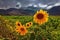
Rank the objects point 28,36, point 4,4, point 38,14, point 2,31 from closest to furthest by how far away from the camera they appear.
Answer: point 38,14, point 28,36, point 2,31, point 4,4

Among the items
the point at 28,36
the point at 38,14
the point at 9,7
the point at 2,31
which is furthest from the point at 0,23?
the point at 9,7

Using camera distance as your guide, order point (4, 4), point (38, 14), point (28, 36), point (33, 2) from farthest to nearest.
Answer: point (33, 2), point (4, 4), point (28, 36), point (38, 14)

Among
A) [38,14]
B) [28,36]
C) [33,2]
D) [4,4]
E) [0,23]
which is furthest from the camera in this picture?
[33,2]

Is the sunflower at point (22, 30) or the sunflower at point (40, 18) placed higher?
the sunflower at point (40, 18)

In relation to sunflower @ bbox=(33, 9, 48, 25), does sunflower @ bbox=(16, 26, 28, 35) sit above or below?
below

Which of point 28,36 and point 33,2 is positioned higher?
point 33,2

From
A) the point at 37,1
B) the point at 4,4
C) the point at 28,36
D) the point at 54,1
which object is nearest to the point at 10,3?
the point at 4,4

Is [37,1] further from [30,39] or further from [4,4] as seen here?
[30,39]

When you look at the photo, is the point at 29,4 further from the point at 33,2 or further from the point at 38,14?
the point at 38,14

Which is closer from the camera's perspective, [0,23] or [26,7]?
[0,23]

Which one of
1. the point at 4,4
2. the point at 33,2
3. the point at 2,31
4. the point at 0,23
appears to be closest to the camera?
the point at 2,31
